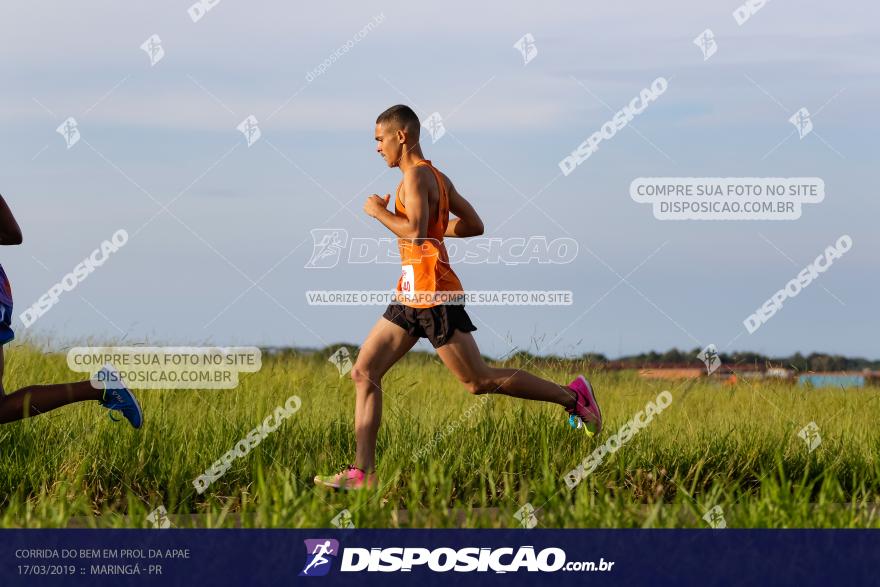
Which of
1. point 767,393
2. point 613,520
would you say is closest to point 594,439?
point 613,520

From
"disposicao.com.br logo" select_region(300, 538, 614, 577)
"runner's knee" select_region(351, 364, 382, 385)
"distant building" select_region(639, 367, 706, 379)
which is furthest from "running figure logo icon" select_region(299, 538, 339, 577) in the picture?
"distant building" select_region(639, 367, 706, 379)

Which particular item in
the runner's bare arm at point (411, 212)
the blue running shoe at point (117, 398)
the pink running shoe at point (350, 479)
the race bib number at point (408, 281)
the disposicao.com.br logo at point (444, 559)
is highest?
the runner's bare arm at point (411, 212)

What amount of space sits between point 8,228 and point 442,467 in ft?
9.62

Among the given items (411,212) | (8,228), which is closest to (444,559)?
(411,212)

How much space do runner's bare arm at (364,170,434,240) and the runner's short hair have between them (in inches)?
11.9

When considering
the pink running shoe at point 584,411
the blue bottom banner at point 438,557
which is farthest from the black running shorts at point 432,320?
the blue bottom banner at point 438,557

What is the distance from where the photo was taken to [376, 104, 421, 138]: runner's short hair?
20.9 ft

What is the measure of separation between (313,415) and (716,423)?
294cm

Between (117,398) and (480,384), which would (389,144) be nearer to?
(480,384)

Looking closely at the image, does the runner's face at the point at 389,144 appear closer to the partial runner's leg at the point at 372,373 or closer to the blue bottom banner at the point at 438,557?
the partial runner's leg at the point at 372,373

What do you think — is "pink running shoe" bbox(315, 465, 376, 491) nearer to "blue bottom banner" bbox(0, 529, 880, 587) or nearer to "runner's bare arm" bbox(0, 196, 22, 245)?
"blue bottom banner" bbox(0, 529, 880, 587)

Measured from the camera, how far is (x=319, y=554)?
4.97 m

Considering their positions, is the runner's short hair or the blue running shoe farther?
the blue running shoe

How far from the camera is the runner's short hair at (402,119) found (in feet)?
20.9
